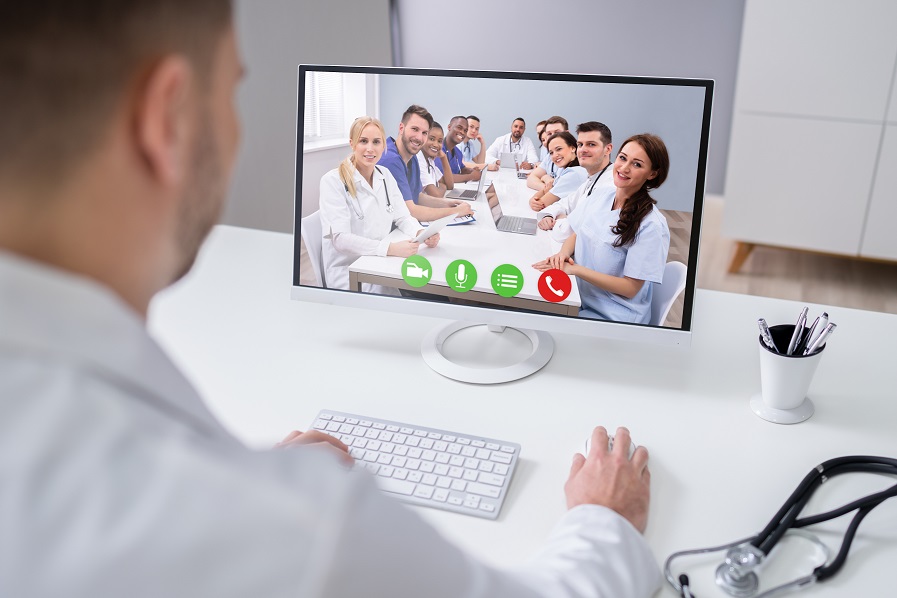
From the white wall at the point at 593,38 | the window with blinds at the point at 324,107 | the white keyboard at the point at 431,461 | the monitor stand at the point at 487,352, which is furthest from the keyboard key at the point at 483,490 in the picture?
the white wall at the point at 593,38

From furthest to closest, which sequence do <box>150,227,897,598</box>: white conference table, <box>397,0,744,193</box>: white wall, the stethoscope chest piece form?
<box>397,0,744,193</box>: white wall → <box>150,227,897,598</box>: white conference table → the stethoscope chest piece

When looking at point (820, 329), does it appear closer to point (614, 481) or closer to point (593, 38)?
point (614, 481)

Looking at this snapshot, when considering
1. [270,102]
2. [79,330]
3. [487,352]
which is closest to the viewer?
[79,330]

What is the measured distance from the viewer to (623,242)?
1.10m

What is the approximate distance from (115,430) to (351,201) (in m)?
0.82

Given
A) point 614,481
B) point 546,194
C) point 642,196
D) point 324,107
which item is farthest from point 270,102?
point 614,481

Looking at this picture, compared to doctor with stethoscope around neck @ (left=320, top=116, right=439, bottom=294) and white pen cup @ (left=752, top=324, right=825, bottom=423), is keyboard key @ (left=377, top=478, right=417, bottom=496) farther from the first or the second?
white pen cup @ (left=752, top=324, right=825, bottom=423)

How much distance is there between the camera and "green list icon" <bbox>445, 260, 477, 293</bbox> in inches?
47.0

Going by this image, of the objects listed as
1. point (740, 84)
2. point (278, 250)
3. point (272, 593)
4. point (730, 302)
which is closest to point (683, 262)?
point (730, 302)

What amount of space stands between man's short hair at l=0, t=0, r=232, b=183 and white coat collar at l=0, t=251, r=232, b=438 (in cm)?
7

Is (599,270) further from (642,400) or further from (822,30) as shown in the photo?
(822,30)

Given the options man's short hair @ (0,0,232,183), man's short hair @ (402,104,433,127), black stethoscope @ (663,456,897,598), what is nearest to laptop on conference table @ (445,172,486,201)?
man's short hair @ (402,104,433,127)

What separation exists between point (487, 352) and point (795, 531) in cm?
54

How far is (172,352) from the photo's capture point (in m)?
1.28
